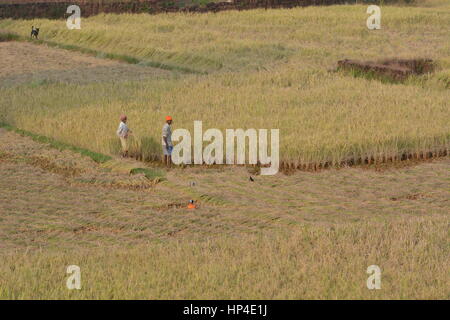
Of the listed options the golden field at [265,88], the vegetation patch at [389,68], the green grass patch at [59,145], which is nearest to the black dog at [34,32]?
the golden field at [265,88]

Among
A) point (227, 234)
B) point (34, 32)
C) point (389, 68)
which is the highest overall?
point (34, 32)

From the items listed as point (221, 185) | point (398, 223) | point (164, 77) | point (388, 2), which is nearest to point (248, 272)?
point (398, 223)

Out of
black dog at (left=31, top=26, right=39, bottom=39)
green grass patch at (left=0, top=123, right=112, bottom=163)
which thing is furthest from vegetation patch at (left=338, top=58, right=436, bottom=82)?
black dog at (left=31, top=26, right=39, bottom=39)

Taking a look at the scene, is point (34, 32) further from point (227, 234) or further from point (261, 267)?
point (261, 267)

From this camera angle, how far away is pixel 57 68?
21703 millimetres

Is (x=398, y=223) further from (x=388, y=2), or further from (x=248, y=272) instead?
(x=388, y=2)

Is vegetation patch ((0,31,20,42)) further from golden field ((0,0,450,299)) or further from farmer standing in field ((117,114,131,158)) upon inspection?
farmer standing in field ((117,114,131,158))

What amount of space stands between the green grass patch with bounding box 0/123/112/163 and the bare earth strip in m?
4.73

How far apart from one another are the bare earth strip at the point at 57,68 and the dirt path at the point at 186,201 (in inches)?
284

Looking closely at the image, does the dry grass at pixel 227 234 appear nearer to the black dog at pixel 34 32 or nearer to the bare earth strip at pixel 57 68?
the bare earth strip at pixel 57 68

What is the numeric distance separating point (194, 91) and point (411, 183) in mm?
6302

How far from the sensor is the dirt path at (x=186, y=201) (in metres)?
10.0

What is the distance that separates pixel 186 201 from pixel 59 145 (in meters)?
3.35

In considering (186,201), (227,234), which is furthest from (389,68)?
(227,234)
